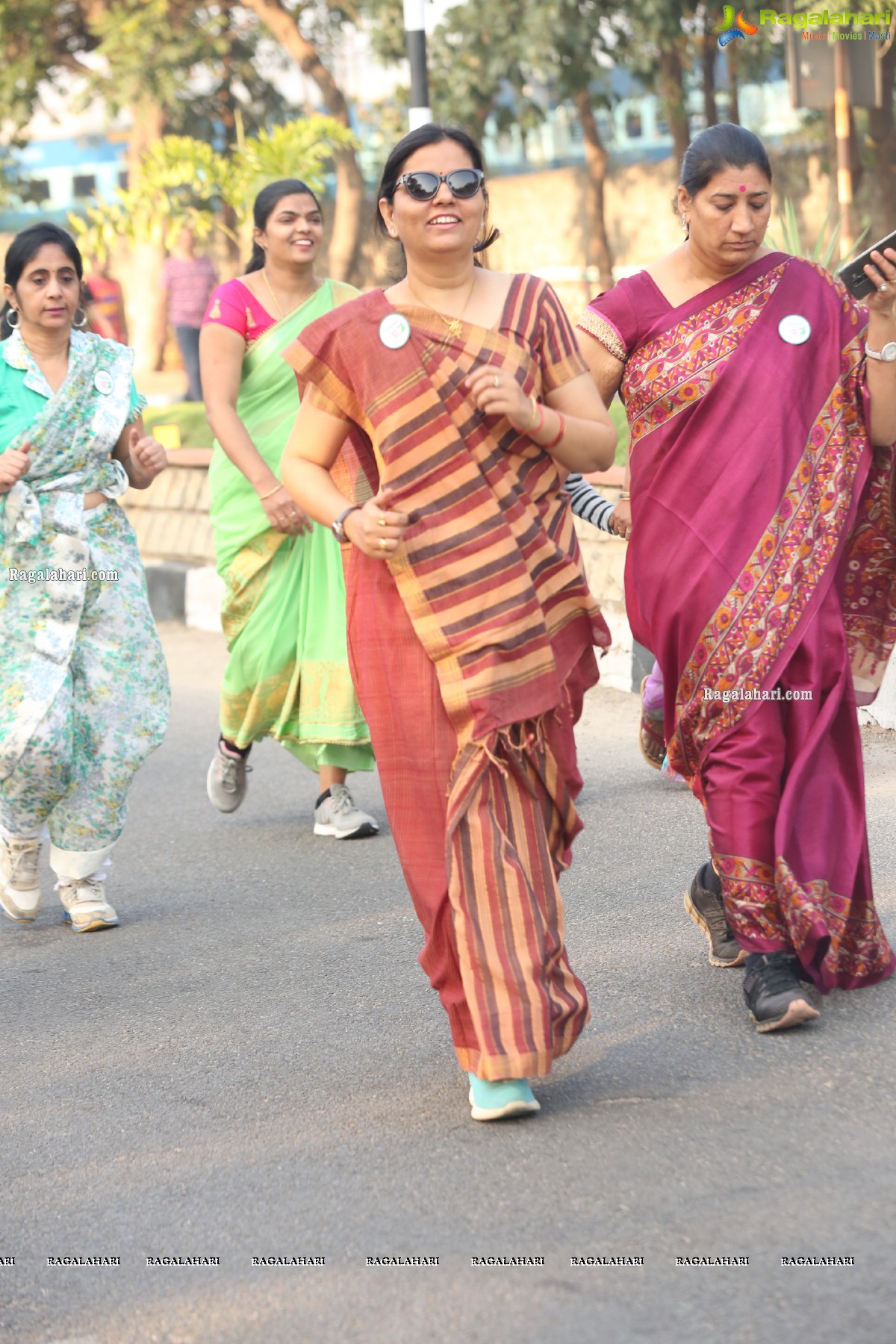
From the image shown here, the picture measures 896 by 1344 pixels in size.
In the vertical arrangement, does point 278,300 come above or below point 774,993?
above

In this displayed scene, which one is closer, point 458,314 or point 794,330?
point 458,314

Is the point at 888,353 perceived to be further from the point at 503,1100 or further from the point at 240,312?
the point at 240,312

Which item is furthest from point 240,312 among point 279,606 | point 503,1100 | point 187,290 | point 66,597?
point 187,290

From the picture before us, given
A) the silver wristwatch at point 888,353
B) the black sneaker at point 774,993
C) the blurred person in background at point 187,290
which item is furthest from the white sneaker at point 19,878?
the blurred person in background at point 187,290

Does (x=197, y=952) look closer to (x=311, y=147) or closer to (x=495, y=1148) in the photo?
Answer: (x=495, y=1148)

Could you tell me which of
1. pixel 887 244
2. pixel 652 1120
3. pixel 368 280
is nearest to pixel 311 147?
pixel 368 280

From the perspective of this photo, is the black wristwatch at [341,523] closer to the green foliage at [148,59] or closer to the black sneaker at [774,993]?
the black sneaker at [774,993]

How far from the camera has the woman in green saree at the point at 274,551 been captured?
21.1ft

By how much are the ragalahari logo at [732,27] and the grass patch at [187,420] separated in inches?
210

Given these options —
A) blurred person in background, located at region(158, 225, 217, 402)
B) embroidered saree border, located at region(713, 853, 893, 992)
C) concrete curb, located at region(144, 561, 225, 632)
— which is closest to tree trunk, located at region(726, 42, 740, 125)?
blurred person in background, located at region(158, 225, 217, 402)

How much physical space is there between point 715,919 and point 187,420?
11.5 meters

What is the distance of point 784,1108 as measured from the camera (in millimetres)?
3521

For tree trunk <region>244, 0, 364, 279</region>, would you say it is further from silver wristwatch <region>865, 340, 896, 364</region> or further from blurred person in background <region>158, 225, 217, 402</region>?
silver wristwatch <region>865, 340, 896, 364</region>

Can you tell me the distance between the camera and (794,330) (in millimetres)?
4145
